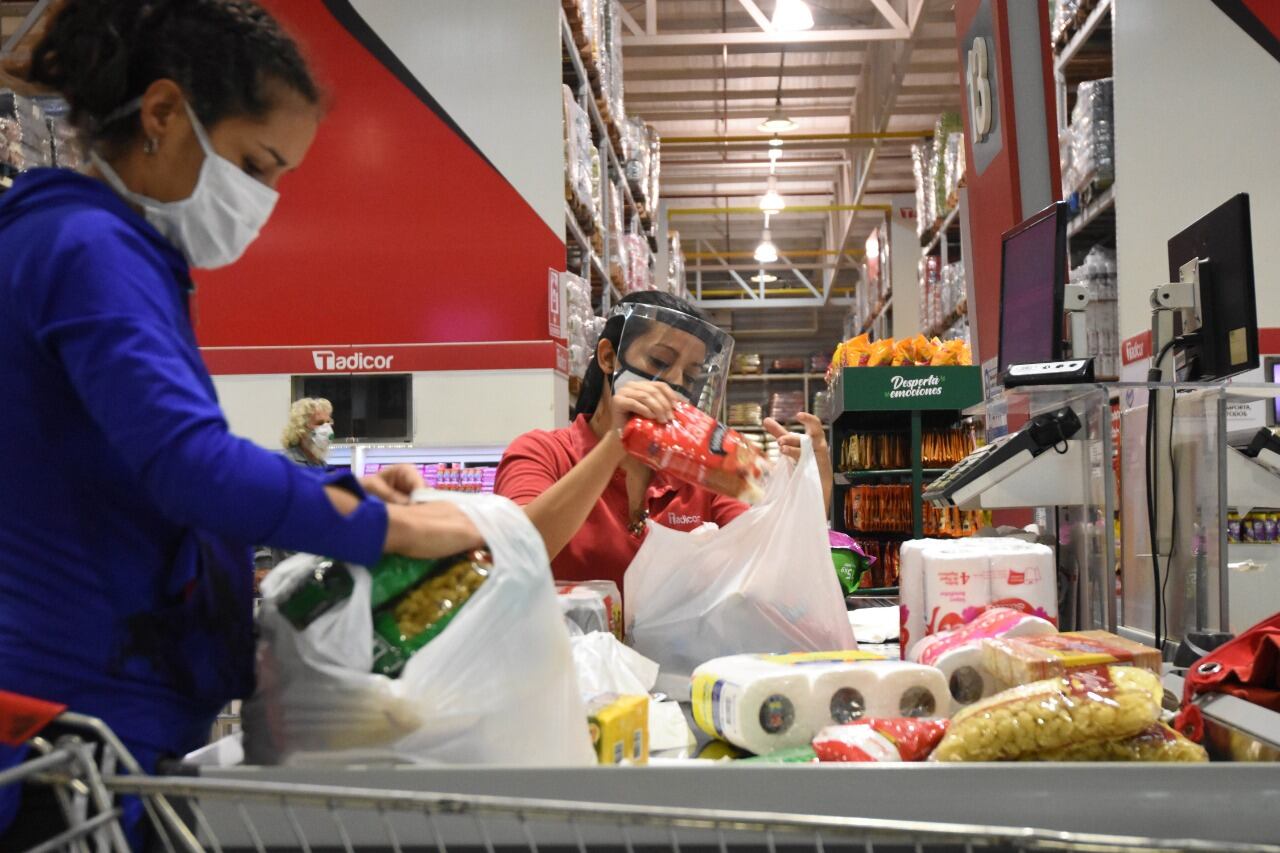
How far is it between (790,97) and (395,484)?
13613 mm

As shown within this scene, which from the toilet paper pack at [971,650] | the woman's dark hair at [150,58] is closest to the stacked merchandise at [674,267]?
the toilet paper pack at [971,650]

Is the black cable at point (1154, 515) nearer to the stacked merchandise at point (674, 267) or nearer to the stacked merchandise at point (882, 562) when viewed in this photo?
the stacked merchandise at point (882, 562)

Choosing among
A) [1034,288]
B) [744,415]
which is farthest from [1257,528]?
[744,415]

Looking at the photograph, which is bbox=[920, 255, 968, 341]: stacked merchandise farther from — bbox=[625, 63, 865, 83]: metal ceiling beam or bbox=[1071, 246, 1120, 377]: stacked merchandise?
bbox=[625, 63, 865, 83]: metal ceiling beam

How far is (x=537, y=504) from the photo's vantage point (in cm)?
189

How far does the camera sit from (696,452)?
5.82 feet

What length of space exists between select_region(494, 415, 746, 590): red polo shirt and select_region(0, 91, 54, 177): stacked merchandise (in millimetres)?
3451

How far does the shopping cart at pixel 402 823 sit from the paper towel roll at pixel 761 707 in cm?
33

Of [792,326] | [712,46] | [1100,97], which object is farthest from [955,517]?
[792,326]

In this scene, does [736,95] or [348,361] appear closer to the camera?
[348,361]

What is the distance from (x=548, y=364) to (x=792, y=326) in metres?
18.0

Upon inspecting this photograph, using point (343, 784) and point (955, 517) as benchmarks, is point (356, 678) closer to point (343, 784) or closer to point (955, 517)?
point (343, 784)

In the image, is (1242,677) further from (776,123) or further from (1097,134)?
(776,123)

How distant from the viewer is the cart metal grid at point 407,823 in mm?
770
